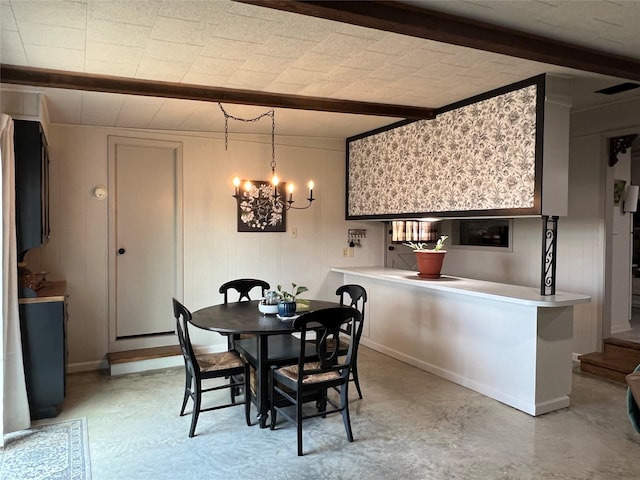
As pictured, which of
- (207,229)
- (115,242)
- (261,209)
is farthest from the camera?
(261,209)

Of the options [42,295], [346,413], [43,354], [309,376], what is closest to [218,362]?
[309,376]

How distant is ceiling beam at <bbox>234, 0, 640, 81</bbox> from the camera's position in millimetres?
2082

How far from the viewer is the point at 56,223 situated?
14.4 feet

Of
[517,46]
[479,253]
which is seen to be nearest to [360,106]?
[517,46]

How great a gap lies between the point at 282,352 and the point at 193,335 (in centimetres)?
180

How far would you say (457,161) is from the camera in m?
4.01

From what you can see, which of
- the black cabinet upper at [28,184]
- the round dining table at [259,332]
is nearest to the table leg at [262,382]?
the round dining table at [259,332]

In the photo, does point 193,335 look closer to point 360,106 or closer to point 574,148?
point 360,106

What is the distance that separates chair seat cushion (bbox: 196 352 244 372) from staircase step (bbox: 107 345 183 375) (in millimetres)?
1254

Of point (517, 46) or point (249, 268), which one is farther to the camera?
point (249, 268)

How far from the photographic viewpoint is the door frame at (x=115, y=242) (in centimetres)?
458

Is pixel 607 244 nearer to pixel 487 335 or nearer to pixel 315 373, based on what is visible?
pixel 487 335

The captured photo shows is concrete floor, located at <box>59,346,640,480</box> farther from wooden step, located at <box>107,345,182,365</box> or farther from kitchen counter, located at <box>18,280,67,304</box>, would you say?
kitchen counter, located at <box>18,280,67,304</box>

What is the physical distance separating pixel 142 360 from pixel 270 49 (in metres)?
3.16
